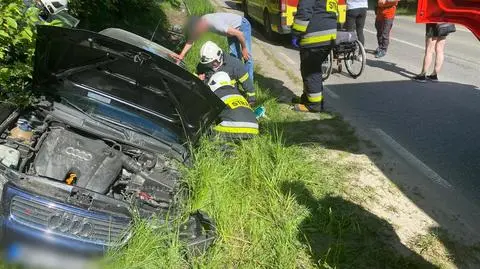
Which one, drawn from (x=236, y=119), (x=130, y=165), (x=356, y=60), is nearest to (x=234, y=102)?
(x=236, y=119)

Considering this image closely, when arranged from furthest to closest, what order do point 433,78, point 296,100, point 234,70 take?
point 433,78
point 296,100
point 234,70

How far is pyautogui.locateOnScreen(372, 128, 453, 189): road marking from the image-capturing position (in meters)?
4.50

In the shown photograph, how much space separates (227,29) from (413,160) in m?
2.91

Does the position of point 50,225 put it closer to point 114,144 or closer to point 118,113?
point 114,144

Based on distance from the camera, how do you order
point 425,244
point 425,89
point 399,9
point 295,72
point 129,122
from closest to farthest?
point 425,244 → point 129,122 → point 425,89 → point 295,72 → point 399,9

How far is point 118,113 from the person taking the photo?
3.88m

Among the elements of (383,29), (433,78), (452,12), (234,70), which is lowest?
(433,78)

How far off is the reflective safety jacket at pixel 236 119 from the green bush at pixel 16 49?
5.71 ft

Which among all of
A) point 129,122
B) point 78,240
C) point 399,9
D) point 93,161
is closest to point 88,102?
point 129,122

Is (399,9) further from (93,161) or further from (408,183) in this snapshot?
(93,161)

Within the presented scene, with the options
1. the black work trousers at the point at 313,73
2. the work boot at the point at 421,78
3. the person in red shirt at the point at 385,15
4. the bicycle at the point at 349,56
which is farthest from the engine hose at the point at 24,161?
the person in red shirt at the point at 385,15

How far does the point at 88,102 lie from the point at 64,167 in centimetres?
73

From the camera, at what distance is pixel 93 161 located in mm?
3371

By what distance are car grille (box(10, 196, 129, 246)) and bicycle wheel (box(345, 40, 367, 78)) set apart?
5888mm
